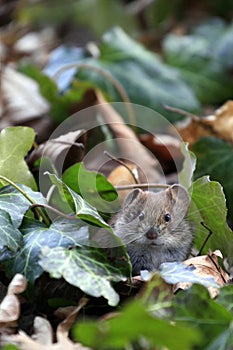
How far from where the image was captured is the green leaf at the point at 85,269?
1.34 m

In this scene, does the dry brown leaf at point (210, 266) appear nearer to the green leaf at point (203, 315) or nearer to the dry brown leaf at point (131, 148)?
the green leaf at point (203, 315)

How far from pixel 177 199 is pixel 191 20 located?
2909 millimetres

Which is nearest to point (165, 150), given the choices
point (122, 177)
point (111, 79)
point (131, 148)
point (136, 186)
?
point (131, 148)

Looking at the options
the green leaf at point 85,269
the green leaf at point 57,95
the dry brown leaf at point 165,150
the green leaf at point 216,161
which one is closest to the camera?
the green leaf at point 85,269

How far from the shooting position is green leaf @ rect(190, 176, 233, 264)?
164 cm

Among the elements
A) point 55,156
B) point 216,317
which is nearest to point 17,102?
point 55,156

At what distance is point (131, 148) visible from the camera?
92.0 inches

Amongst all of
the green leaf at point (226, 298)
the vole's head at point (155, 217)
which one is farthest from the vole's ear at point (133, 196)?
the green leaf at point (226, 298)

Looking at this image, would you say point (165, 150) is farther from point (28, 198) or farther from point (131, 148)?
point (28, 198)

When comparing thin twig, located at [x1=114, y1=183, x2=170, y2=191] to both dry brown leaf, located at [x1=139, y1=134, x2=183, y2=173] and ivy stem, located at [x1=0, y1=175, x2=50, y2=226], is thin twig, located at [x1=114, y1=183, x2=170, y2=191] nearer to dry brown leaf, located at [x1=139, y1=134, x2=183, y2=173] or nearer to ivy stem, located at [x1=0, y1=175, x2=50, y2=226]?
ivy stem, located at [x1=0, y1=175, x2=50, y2=226]

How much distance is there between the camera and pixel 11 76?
10.0 ft

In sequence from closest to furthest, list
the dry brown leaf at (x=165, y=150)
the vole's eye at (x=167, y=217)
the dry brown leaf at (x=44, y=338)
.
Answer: the dry brown leaf at (x=44, y=338)
the vole's eye at (x=167, y=217)
the dry brown leaf at (x=165, y=150)

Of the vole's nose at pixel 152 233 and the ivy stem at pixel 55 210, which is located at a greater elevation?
the ivy stem at pixel 55 210

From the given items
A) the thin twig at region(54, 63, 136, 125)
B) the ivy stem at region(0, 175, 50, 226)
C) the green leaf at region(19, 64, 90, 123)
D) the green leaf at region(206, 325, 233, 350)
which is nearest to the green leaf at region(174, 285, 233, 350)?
the green leaf at region(206, 325, 233, 350)
